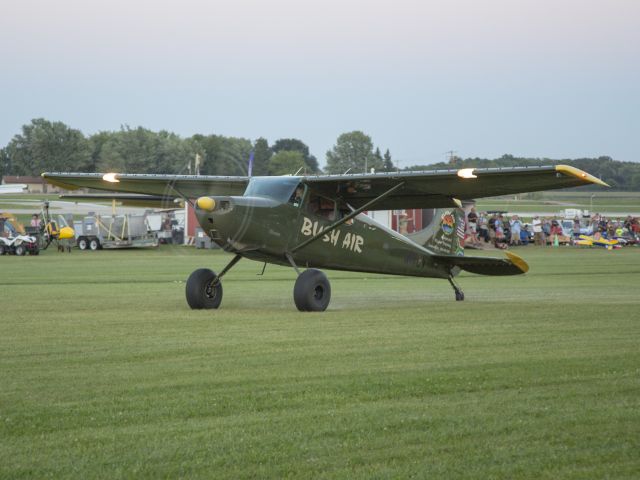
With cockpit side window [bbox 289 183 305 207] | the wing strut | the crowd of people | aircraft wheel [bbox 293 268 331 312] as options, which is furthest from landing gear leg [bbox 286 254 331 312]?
the crowd of people

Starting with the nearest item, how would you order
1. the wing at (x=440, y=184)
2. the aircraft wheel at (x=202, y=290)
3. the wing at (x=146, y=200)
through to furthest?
the wing at (x=440, y=184) → the aircraft wheel at (x=202, y=290) → the wing at (x=146, y=200)

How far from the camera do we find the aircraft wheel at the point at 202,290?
1780cm

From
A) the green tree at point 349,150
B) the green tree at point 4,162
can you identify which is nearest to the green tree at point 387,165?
the green tree at point 349,150

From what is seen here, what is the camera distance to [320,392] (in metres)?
9.20

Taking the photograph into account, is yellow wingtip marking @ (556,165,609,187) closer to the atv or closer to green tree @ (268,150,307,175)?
green tree @ (268,150,307,175)

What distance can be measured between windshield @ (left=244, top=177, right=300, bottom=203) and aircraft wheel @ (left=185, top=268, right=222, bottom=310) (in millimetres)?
1657

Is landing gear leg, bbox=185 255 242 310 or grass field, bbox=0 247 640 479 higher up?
landing gear leg, bbox=185 255 242 310

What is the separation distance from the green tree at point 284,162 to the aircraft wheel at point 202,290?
590 cm

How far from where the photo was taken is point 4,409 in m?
8.46

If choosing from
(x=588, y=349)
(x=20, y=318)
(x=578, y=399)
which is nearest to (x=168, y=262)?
(x=20, y=318)

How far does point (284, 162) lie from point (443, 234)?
5.57m

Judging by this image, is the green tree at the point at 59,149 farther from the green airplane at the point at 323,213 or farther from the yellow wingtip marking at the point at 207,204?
the yellow wingtip marking at the point at 207,204

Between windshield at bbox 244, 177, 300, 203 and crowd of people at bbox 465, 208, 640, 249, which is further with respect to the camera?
crowd of people at bbox 465, 208, 640, 249

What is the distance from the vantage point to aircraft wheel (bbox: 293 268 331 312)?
56.6 feet
